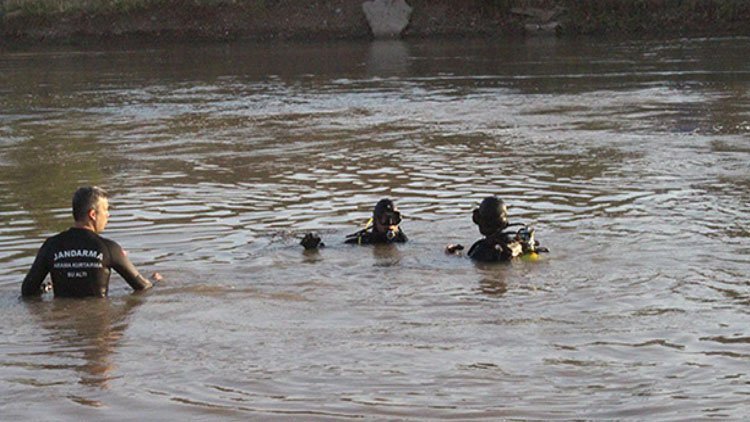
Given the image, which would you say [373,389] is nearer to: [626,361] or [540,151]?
[626,361]

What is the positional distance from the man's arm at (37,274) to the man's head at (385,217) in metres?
3.52

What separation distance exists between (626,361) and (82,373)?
3673mm

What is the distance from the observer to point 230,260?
1285 cm

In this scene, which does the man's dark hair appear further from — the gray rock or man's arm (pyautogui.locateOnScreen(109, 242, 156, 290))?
the gray rock

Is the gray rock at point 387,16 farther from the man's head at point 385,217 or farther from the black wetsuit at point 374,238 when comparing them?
the man's head at point 385,217

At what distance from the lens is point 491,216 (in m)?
12.3

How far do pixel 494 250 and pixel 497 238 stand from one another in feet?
0.43

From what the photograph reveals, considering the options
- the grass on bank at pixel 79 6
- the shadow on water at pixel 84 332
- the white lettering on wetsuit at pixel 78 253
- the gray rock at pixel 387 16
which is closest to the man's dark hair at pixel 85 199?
the white lettering on wetsuit at pixel 78 253

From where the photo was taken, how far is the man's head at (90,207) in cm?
1077

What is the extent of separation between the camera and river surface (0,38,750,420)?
27.3ft

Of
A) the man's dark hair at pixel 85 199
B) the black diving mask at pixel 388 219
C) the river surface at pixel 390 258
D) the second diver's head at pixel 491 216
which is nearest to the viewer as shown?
the river surface at pixel 390 258

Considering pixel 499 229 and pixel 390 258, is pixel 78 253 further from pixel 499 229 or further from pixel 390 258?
pixel 499 229

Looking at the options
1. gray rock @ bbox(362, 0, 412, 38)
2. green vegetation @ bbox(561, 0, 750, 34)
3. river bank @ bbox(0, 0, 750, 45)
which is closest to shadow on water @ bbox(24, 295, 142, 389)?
river bank @ bbox(0, 0, 750, 45)

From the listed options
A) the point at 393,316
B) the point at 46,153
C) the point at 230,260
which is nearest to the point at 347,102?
the point at 46,153
